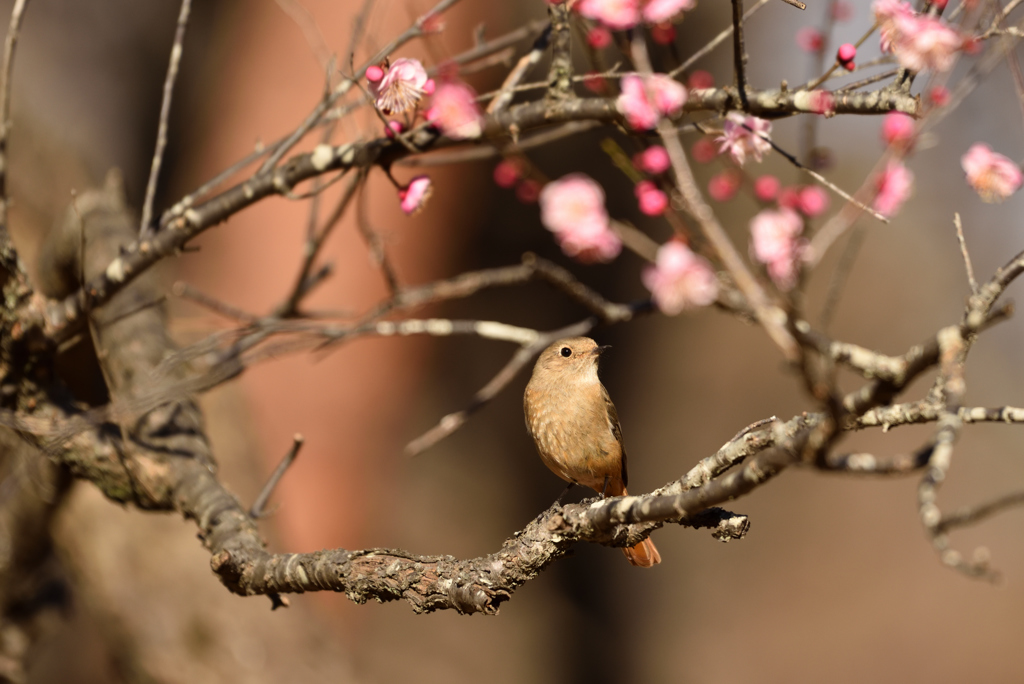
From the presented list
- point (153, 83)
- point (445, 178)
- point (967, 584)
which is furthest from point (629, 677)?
point (153, 83)

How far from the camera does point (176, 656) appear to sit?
4.98m

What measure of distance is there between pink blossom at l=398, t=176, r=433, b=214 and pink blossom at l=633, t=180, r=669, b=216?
0.69m

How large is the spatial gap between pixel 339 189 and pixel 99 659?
5.80 meters

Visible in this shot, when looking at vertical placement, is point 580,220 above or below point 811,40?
below

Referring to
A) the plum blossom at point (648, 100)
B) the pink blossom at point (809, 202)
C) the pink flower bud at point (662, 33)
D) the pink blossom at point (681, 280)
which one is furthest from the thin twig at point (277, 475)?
the pink blossom at point (809, 202)

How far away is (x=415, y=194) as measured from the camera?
2641 mm

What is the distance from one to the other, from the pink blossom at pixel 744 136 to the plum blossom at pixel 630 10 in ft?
1.08

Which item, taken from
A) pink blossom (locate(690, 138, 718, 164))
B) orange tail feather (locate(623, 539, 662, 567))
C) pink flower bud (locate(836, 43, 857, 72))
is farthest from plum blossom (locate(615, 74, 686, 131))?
orange tail feather (locate(623, 539, 662, 567))

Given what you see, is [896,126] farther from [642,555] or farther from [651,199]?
[642,555]

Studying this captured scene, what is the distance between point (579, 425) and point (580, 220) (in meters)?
0.83

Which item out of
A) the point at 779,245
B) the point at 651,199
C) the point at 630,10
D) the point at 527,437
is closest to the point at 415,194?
the point at 651,199

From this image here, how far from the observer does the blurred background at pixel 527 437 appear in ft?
21.1

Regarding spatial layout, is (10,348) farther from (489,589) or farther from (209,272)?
(209,272)

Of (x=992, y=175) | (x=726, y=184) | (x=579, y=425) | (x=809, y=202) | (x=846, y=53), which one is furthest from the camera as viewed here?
(x=579, y=425)
